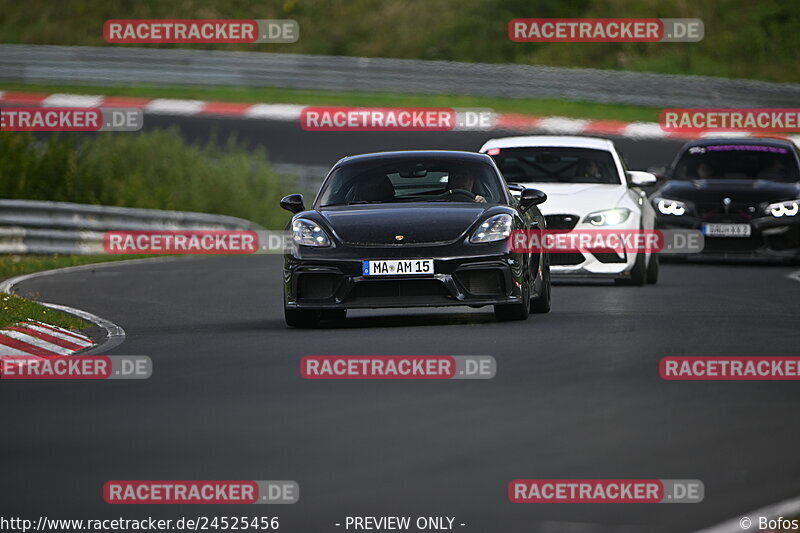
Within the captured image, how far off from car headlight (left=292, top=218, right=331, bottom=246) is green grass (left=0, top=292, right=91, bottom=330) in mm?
1983

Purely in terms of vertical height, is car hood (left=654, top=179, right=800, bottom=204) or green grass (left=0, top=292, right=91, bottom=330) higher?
car hood (left=654, top=179, right=800, bottom=204)

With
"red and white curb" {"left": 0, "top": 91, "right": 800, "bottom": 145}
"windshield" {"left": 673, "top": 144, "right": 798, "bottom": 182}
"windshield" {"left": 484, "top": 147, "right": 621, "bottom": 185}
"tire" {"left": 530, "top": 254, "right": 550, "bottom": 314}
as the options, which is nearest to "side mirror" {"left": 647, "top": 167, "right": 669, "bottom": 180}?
"windshield" {"left": 673, "top": 144, "right": 798, "bottom": 182}

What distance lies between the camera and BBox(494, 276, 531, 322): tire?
13.4 meters

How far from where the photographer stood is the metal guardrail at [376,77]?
3350cm

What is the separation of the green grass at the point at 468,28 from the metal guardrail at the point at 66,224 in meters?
17.2

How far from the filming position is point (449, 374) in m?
10.4

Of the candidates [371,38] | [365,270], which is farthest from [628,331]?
[371,38]

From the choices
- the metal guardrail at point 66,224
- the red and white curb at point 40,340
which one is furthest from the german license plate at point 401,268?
the metal guardrail at point 66,224

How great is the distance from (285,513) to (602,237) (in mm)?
11436

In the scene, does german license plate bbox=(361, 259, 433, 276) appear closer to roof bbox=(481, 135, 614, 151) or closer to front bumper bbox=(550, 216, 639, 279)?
front bumper bbox=(550, 216, 639, 279)

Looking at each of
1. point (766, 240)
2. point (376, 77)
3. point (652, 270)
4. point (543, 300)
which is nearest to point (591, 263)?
point (652, 270)

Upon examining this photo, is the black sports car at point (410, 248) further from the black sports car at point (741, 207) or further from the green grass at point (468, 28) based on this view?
the green grass at point (468, 28)

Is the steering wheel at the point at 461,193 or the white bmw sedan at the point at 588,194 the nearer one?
the steering wheel at the point at 461,193

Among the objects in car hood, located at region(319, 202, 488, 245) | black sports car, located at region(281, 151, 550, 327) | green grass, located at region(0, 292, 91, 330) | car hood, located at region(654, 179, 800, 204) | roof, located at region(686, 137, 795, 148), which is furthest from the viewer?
roof, located at region(686, 137, 795, 148)
